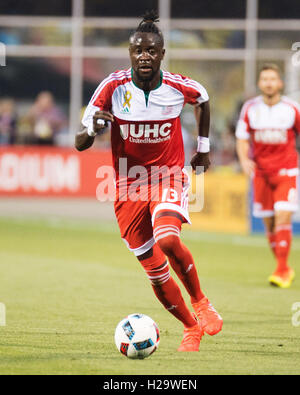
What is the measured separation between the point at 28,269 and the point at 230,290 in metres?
2.86

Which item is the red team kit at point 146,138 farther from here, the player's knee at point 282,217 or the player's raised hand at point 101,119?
the player's knee at point 282,217

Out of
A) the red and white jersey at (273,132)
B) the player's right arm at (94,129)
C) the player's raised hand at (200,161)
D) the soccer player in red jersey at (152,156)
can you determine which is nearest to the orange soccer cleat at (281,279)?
the red and white jersey at (273,132)

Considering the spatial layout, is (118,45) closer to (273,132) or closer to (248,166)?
(273,132)

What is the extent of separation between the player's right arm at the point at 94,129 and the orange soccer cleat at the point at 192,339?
160 centimetres

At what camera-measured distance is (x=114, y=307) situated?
8844mm

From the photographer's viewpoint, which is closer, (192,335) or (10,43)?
(192,335)

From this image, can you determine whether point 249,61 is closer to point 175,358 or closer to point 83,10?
point 83,10

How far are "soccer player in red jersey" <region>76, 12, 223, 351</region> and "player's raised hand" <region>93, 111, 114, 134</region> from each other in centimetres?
21

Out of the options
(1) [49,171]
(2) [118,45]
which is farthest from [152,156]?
(2) [118,45]

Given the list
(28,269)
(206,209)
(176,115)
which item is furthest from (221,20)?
(176,115)

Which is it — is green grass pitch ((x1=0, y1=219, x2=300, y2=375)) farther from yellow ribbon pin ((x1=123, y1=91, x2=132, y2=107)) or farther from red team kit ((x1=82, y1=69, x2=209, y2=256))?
yellow ribbon pin ((x1=123, y1=91, x2=132, y2=107))

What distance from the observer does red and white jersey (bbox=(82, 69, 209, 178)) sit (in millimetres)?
6809

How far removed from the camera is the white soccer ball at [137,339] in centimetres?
638

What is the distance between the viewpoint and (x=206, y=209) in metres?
17.1
